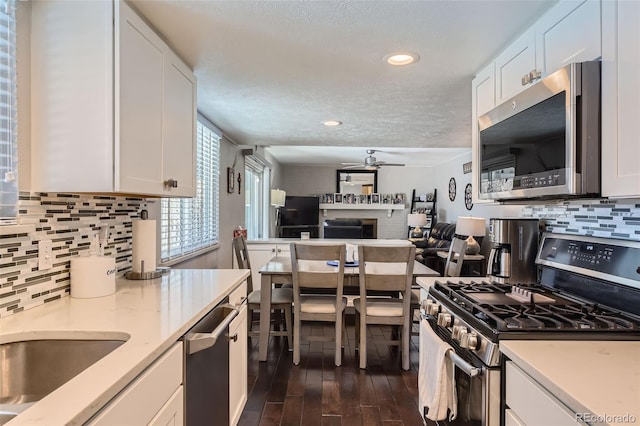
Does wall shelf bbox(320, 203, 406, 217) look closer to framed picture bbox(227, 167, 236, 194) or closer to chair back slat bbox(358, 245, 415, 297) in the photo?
framed picture bbox(227, 167, 236, 194)

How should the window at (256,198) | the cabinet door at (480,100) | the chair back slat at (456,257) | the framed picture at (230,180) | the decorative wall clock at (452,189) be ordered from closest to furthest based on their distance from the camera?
1. the cabinet door at (480,100)
2. the chair back slat at (456,257)
3. the framed picture at (230,180)
4. the window at (256,198)
5. the decorative wall clock at (452,189)

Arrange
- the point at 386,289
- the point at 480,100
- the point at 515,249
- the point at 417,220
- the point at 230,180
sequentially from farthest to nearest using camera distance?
the point at 417,220
the point at 230,180
the point at 386,289
the point at 480,100
the point at 515,249

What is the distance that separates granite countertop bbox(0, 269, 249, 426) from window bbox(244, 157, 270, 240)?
12.5 ft

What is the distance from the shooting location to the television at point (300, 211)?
333 inches

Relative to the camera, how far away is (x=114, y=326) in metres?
1.18

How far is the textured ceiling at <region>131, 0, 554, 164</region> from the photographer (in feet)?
5.09

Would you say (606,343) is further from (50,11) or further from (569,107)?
(50,11)

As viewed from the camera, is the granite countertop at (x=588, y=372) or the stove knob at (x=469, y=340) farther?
the stove knob at (x=469, y=340)

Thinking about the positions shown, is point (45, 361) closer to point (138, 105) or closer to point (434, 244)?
point (138, 105)

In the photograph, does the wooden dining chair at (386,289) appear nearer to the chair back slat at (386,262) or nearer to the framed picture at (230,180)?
the chair back slat at (386,262)

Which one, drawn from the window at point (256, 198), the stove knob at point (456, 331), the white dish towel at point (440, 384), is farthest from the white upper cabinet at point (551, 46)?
the window at point (256, 198)

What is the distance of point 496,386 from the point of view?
1184mm

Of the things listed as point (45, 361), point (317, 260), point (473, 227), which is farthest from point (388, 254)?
point (473, 227)

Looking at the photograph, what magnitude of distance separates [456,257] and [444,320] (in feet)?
6.76
